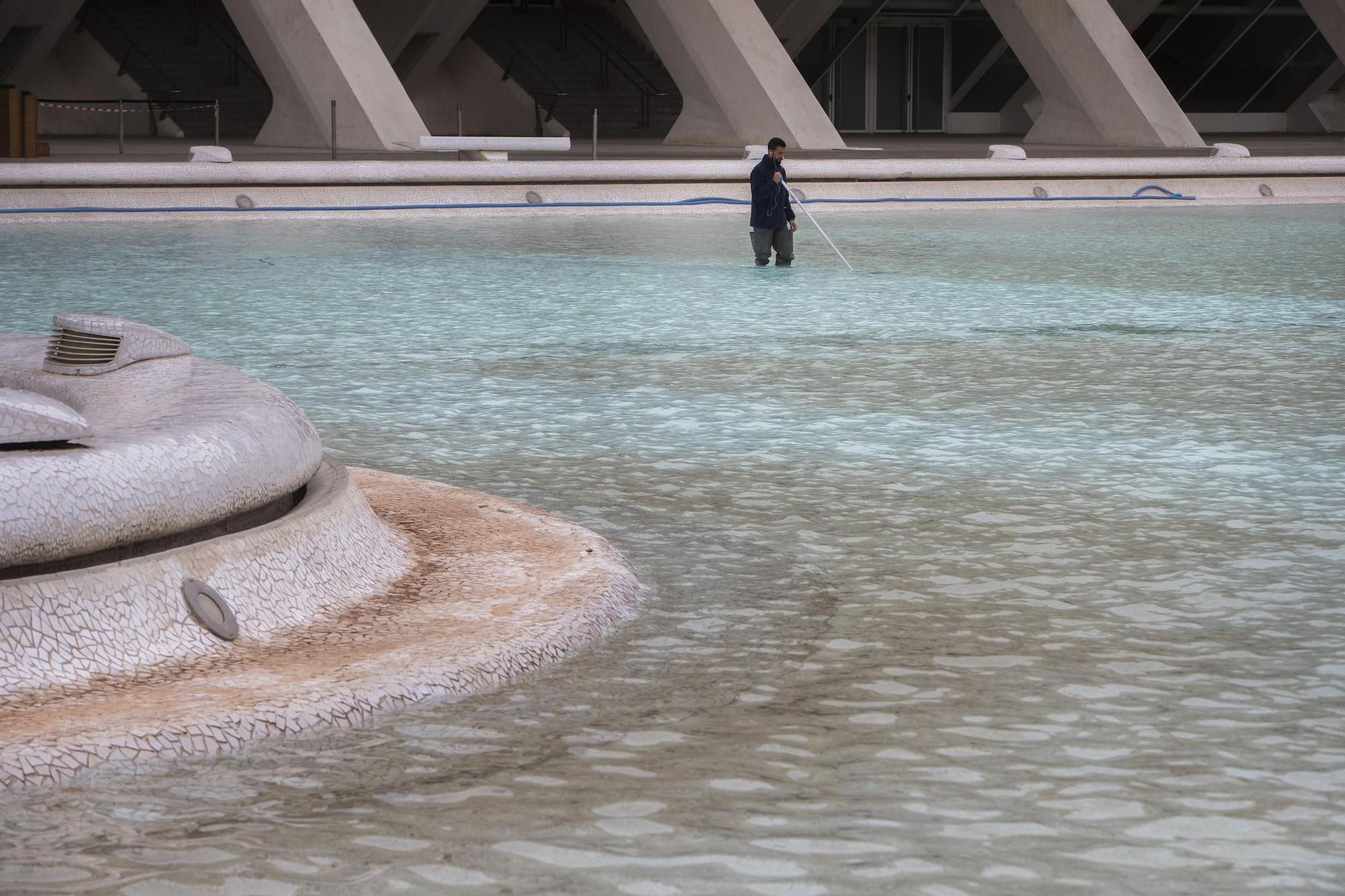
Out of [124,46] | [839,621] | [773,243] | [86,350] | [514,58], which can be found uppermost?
[514,58]

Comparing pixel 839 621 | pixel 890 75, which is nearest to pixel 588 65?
pixel 890 75

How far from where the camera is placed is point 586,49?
124 ft

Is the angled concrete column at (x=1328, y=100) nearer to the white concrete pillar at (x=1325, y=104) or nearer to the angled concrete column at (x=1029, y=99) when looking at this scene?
the white concrete pillar at (x=1325, y=104)

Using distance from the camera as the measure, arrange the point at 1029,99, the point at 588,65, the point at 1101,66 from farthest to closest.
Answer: the point at 1029,99, the point at 588,65, the point at 1101,66

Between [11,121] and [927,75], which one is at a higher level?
[927,75]

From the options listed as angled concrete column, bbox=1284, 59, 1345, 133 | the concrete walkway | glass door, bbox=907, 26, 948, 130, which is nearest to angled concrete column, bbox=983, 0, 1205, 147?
the concrete walkway

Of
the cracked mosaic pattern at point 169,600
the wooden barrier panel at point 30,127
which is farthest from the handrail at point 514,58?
the cracked mosaic pattern at point 169,600

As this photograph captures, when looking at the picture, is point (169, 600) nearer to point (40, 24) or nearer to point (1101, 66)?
point (1101, 66)

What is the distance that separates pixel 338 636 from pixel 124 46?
31.8 metres

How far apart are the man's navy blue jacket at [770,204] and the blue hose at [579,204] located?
3.33m

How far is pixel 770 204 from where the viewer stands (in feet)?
49.7

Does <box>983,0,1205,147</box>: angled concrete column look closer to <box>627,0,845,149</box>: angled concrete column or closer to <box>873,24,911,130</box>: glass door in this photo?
<box>627,0,845,149</box>: angled concrete column

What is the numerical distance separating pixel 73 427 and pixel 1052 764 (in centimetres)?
214

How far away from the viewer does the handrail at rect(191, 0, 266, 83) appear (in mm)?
34531
